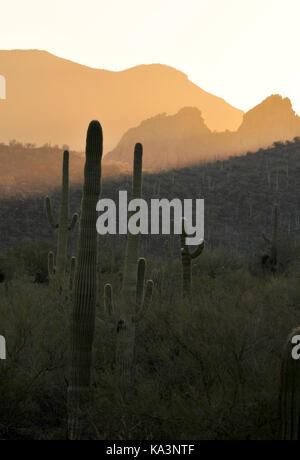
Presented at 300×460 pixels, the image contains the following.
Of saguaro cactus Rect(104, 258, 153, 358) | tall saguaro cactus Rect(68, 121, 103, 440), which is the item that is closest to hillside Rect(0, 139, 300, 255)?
saguaro cactus Rect(104, 258, 153, 358)

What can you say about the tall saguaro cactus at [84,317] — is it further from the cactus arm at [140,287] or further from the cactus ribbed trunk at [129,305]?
the cactus arm at [140,287]

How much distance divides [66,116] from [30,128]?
20144 millimetres

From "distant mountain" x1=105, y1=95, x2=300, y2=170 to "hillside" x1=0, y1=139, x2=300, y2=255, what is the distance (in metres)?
69.0

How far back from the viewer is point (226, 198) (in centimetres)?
3922

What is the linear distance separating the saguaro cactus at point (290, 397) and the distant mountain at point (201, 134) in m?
110

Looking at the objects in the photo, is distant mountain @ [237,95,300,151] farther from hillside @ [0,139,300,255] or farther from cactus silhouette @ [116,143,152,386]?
cactus silhouette @ [116,143,152,386]

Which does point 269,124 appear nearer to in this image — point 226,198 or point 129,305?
point 226,198

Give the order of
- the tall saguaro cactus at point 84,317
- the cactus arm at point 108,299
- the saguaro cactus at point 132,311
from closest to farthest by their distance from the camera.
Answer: the tall saguaro cactus at point 84,317 < the saguaro cactus at point 132,311 < the cactus arm at point 108,299

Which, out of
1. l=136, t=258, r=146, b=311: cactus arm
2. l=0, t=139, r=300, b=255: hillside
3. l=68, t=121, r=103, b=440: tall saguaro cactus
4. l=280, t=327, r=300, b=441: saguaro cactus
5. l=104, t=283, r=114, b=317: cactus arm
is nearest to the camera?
l=280, t=327, r=300, b=441: saguaro cactus

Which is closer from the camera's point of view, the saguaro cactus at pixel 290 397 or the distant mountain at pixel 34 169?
the saguaro cactus at pixel 290 397

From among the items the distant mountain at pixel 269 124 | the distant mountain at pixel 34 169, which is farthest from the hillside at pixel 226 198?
the distant mountain at pixel 269 124

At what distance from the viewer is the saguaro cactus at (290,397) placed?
5371mm

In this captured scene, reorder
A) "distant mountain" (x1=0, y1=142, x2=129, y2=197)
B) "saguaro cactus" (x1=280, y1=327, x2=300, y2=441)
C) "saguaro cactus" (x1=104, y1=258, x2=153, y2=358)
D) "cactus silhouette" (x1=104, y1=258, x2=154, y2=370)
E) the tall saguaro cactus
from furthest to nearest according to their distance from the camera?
"distant mountain" (x1=0, y1=142, x2=129, y2=197), "saguaro cactus" (x1=104, y1=258, x2=153, y2=358), "cactus silhouette" (x1=104, y1=258, x2=154, y2=370), the tall saguaro cactus, "saguaro cactus" (x1=280, y1=327, x2=300, y2=441)

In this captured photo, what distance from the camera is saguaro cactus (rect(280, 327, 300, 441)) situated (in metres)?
5.37
